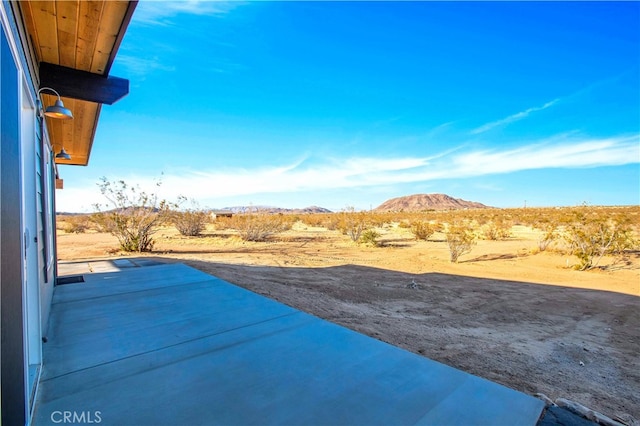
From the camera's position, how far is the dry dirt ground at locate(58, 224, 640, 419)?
12.4 feet

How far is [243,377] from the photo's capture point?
8.38 feet

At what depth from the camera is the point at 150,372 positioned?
2641mm

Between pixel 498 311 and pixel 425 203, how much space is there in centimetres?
13385

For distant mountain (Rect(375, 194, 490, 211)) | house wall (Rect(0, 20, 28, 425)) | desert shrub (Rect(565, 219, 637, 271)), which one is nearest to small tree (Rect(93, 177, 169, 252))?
house wall (Rect(0, 20, 28, 425))

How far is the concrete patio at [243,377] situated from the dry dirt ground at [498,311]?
1.32 m

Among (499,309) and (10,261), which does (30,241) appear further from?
(499,309)

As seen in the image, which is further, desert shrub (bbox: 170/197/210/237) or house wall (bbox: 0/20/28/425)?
desert shrub (bbox: 170/197/210/237)

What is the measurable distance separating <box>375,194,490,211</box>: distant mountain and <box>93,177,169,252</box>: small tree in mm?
120948

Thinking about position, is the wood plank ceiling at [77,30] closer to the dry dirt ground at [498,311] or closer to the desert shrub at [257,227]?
the dry dirt ground at [498,311]


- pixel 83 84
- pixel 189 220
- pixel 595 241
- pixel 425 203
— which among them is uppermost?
pixel 425 203

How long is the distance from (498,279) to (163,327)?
905 centimetres

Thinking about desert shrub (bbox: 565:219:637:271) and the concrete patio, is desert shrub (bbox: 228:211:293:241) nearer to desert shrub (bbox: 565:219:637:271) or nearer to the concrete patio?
desert shrub (bbox: 565:219:637:271)

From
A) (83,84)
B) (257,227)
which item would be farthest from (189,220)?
(83,84)

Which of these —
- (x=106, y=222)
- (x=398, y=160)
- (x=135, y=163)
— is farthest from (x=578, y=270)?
(x=398, y=160)
